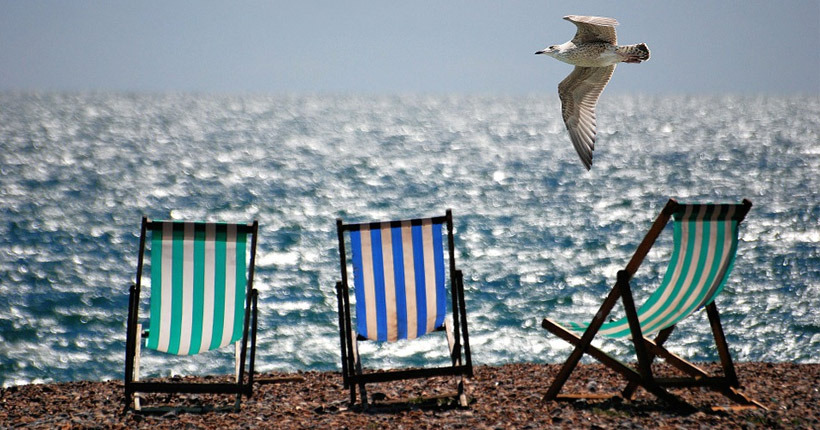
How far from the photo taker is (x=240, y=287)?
4.17 m

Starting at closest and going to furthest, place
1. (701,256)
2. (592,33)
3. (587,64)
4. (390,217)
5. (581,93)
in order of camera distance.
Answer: (701,256), (592,33), (587,64), (581,93), (390,217)

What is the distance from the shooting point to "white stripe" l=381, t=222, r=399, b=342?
4195 millimetres

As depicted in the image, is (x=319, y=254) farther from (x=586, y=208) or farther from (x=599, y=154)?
(x=599, y=154)

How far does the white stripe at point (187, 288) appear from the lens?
13.5 ft

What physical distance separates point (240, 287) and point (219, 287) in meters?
0.11

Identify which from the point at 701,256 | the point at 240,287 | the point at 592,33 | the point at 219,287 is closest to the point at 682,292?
the point at 701,256

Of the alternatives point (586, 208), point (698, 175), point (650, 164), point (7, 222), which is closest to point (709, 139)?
point (650, 164)

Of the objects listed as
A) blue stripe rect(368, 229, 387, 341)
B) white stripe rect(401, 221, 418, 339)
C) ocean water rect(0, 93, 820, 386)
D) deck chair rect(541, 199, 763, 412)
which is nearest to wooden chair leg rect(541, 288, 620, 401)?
deck chair rect(541, 199, 763, 412)

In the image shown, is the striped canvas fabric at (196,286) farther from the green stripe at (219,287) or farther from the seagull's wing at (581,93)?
the seagull's wing at (581,93)

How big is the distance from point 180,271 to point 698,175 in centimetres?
3512

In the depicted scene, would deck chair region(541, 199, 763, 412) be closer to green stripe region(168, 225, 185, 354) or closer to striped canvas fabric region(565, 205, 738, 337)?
striped canvas fabric region(565, 205, 738, 337)

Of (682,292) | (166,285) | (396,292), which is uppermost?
(166,285)

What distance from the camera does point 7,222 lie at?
2292 cm

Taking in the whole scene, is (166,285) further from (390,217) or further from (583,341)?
(390,217)
